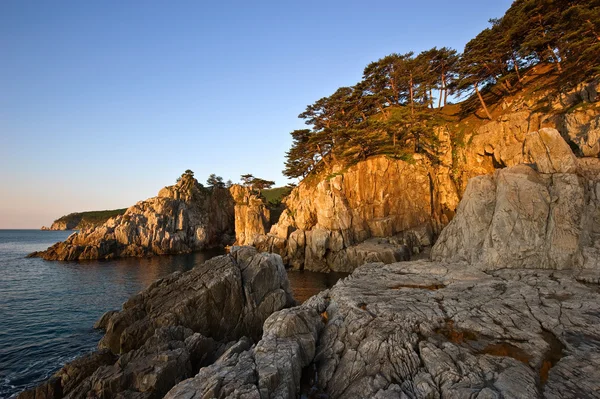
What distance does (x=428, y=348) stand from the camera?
13.1 meters

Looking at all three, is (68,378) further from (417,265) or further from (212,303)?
(417,265)

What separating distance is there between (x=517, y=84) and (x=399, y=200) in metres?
27.6

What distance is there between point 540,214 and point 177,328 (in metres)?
34.0

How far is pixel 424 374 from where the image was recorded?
11.8m

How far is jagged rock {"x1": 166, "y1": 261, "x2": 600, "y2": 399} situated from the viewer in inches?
425

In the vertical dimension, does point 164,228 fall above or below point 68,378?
above

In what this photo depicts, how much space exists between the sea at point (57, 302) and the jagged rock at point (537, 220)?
1979 cm

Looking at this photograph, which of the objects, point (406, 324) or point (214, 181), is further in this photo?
point (214, 181)

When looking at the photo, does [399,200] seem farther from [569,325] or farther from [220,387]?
[220,387]

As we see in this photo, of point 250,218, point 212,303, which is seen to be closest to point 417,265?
point 212,303

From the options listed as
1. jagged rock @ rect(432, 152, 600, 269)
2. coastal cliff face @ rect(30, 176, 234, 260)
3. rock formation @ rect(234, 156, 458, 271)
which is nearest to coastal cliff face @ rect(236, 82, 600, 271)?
rock formation @ rect(234, 156, 458, 271)

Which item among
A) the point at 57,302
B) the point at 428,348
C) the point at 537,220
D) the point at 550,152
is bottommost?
the point at 57,302

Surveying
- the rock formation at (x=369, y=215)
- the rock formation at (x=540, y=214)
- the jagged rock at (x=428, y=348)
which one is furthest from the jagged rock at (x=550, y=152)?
the rock formation at (x=369, y=215)

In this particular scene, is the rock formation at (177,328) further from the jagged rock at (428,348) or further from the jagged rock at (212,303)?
the jagged rock at (428,348)
